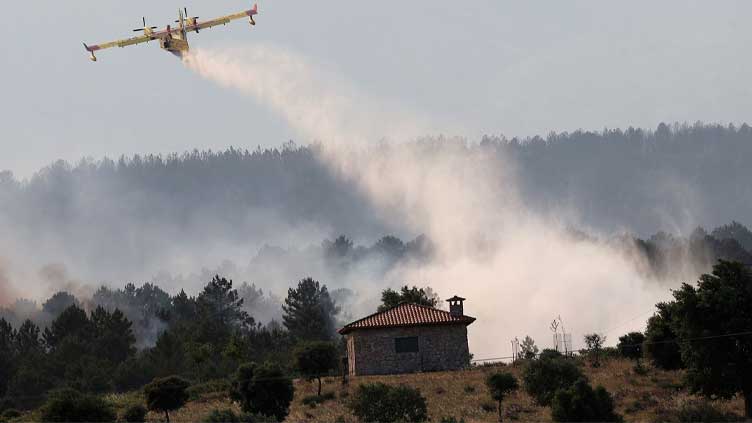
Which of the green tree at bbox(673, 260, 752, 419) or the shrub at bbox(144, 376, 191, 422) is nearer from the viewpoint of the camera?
the green tree at bbox(673, 260, 752, 419)

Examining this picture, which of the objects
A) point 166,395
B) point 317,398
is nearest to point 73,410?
point 166,395

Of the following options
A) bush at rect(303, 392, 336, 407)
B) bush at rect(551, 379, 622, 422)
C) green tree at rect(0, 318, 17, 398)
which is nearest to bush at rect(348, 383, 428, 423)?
bush at rect(551, 379, 622, 422)

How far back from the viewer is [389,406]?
141ft

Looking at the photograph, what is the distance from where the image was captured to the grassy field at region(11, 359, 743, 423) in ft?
158

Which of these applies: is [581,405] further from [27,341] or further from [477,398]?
[27,341]

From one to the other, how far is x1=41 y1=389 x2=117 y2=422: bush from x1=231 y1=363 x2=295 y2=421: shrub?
399 inches

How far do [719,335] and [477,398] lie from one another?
14361mm

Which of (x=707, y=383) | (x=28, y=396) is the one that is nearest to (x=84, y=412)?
(x=707, y=383)

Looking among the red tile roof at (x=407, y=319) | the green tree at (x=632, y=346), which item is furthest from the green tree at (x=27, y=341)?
the green tree at (x=632, y=346)

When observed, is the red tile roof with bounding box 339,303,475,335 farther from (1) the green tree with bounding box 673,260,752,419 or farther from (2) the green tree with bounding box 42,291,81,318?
(2) the green tree with bounding box 42,291,81,318

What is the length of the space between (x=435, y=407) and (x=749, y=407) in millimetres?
16449

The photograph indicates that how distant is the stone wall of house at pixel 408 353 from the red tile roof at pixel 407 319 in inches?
18.2

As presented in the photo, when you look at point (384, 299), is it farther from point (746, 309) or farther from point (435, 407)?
point (746, 309)

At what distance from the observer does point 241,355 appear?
84312 millimetres
